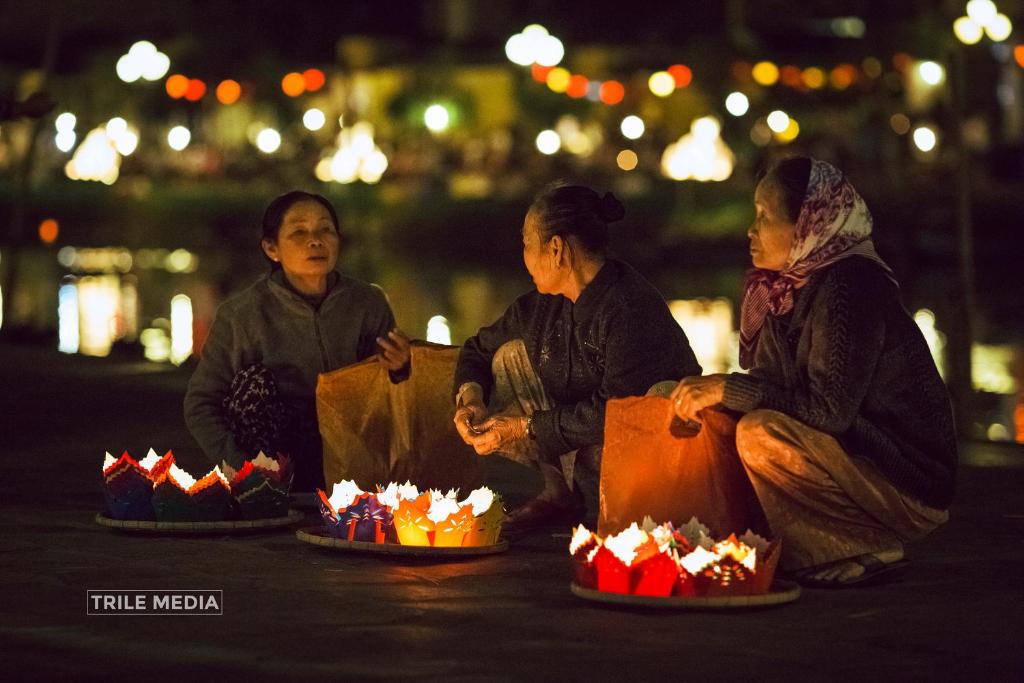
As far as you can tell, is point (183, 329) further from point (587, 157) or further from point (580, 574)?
point (587, 157)

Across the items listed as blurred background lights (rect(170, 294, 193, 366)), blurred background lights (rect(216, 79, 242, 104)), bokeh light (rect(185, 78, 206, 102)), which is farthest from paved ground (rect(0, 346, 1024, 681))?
blurred background lights (rect(216, 79, 242, 104))

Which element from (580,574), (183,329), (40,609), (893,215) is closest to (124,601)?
(40,609)

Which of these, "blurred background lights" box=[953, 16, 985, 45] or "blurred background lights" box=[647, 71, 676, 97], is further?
"blurred background lights" box=[647, 71, 676, 97]

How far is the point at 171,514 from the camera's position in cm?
735

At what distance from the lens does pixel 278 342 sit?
8.16 m

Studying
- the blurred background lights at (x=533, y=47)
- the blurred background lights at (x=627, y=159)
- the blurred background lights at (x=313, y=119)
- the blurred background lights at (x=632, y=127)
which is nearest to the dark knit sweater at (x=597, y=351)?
the blurred background lights at (x=533, y=47)

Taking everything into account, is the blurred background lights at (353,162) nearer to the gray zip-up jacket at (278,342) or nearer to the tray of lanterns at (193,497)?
the gray zip-up jacket at (278,342)

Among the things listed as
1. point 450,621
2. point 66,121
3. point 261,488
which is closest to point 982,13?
point 261,488

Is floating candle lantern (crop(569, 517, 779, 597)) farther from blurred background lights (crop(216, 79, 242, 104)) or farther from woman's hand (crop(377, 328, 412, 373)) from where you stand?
blurred background lights (crop(216, 79, 242, 104))

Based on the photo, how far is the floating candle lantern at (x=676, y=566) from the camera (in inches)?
236

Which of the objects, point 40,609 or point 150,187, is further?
point 150,187

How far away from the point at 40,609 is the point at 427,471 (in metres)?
2.05

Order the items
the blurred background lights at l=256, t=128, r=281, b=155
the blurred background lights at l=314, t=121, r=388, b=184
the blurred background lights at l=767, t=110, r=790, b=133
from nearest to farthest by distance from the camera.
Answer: the blurred background lights at l=314, t=121, r=388, b=184 → the blurred background lights at l=767, t=110, r=790, b=133 → the blurred background lights at l=256, t=128, r=281, b=155

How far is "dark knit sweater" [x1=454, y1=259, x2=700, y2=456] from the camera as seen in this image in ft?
23.1
